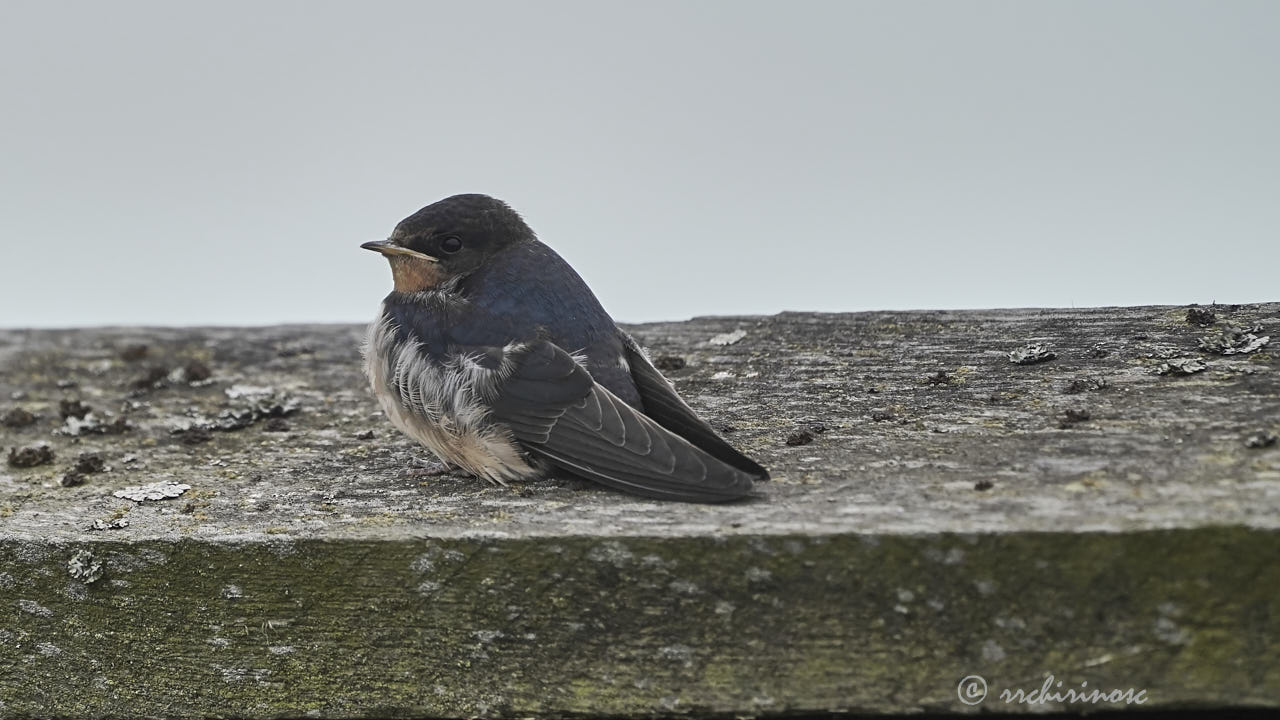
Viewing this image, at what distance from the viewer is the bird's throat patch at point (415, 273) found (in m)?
3.97

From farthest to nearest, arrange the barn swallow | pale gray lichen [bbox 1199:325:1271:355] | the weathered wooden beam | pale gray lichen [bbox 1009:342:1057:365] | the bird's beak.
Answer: the bird's beak
pale gray lichen [bbox 1009:342:1057:365]
pale gray lichen [bbox 1199:325:1271:355]
the barn swallow
the weathered wooden beam

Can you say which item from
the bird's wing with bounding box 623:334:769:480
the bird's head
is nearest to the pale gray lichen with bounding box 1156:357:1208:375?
the bird's wing with bounding box 623:334:769:480

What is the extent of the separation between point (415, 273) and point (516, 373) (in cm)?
94

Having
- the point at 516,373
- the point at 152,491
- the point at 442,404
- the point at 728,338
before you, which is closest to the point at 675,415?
the point at 516,373

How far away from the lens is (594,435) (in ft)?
9.57

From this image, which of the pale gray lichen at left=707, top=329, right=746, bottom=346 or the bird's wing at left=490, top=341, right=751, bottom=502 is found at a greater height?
the pale gray lichen at left=707, top=329, right=746, bottom=346

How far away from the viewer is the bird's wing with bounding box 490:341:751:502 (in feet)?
8.27

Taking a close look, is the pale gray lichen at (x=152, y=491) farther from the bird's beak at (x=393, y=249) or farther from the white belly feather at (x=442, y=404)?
the bird's beak at (x=393, y=249)

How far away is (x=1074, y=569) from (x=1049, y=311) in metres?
2.18

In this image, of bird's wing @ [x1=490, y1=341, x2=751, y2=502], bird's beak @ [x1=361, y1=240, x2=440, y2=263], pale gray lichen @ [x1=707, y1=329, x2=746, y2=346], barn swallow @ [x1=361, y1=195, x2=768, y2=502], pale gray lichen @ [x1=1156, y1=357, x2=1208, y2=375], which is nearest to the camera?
bird's wing @ [x1=490, y1=341, x2=751, y2=502]

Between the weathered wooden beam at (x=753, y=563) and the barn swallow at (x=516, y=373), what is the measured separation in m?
0.12

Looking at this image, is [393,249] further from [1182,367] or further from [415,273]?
[1182,367]

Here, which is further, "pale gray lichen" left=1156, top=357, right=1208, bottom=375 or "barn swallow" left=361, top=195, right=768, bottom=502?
"pale gray lichen" left=1156, top=357, right=1208, bottom=375

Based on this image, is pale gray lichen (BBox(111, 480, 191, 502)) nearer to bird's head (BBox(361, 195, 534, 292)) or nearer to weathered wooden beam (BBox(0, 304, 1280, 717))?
weathered wooden beam (BBox(0, 304, 1280, 717))
